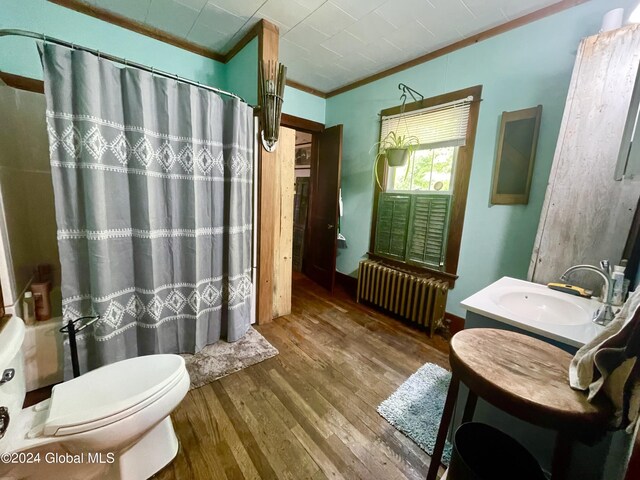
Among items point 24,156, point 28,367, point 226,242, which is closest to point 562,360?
point 226,242

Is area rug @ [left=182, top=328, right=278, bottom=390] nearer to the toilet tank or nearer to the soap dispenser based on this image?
the toilet tank

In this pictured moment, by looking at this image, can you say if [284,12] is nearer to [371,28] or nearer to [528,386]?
[371,28]

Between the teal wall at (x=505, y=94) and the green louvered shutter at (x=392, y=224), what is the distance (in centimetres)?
58

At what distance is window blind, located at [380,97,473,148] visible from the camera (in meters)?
2.15

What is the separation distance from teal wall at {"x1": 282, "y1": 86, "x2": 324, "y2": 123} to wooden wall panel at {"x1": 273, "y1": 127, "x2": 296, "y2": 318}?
0.93 meters

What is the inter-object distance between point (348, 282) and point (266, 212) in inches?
63.1

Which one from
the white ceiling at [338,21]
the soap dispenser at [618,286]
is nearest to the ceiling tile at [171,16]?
the white ceiling at [338,21]

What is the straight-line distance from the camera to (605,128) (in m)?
1.38

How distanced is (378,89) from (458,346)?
2769mm

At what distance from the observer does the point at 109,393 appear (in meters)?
0.99

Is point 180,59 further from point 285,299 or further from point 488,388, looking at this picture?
point 488,388

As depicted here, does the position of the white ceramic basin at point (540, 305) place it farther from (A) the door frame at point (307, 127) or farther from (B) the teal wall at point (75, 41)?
(B) the teal wall at point (75, 41)

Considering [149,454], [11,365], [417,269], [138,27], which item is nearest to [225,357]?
[149,454]

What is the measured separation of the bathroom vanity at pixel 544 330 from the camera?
84cm
